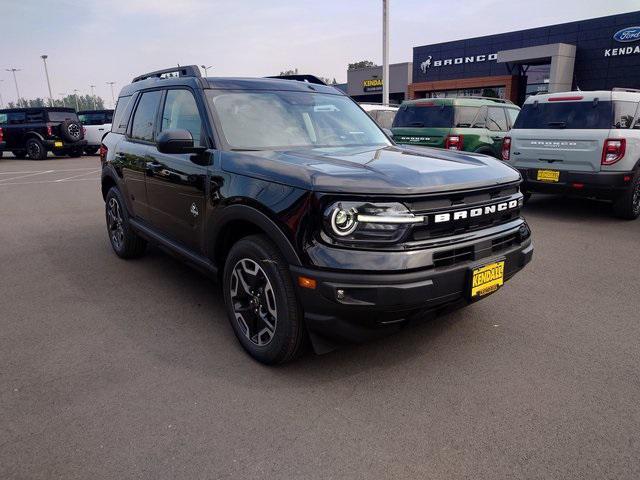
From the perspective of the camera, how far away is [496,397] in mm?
2703

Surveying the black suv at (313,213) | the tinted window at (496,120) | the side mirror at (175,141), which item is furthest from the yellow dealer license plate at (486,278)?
the tinted window at (496,120)

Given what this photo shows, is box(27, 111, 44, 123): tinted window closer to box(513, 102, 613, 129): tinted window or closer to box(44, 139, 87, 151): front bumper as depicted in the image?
box(44, 139, 87, 151): front bumper

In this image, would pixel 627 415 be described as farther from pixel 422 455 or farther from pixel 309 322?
pixel 309 322

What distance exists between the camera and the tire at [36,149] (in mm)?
18484

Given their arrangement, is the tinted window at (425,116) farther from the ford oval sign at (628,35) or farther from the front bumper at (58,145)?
the ford oval sign at (628,35)

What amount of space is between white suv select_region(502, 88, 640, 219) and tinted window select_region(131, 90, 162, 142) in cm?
554

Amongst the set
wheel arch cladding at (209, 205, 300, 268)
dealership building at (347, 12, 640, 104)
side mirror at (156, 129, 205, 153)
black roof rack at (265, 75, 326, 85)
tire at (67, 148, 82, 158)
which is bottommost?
Answer: tire at (67, 148, 82, 158)

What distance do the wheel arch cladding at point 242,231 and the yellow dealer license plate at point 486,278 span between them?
102 centimetres

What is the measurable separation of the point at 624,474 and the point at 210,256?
2.68m

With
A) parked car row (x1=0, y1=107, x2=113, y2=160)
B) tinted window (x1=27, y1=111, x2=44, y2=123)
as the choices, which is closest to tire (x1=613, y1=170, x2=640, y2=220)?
parked car row (x1=0, y1=107, x2=113, y2=160)

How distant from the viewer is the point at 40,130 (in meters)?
18.3

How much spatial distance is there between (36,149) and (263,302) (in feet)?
63.9

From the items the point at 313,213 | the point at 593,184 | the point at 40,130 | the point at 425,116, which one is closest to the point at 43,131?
the point at 40,130

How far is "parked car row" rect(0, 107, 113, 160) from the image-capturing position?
1817 centimetres
